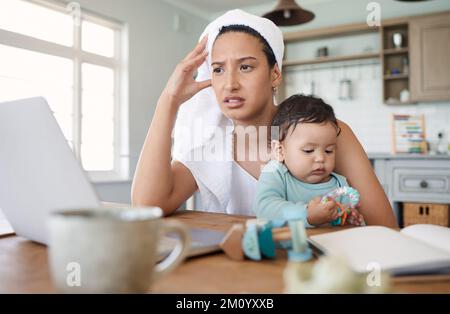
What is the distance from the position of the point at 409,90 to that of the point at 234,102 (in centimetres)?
341

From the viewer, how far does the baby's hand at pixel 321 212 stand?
2.73 ft

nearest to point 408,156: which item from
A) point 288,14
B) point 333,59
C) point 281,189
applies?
point 333,59

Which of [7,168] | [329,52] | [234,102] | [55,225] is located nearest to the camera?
[55,225]

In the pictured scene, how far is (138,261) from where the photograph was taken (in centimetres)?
36

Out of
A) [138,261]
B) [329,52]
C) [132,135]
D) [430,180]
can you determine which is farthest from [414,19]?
[138,261]

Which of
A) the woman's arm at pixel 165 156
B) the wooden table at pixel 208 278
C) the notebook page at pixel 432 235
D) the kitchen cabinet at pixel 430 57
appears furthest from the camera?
the kitchen cabinet at pixel 430 57

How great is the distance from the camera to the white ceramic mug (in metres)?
0.34

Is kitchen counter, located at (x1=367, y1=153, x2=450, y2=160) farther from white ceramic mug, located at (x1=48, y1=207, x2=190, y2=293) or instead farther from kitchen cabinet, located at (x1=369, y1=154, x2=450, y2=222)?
white ceramic mug, located at (x1=48, y1=207, x2=190, y2=293)

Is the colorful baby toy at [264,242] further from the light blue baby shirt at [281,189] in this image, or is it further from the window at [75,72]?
the window at [75,72]

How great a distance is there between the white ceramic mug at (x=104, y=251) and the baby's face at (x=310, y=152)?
2.40ft

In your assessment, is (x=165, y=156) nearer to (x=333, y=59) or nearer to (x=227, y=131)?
(x=227, y=131)

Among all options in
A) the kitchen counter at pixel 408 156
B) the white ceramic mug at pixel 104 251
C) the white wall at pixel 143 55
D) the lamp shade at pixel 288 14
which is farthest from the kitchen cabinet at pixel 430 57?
the white ceramic mug at pixel 104 251

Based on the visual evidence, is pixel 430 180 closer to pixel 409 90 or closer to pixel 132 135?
→ pixel 409 90

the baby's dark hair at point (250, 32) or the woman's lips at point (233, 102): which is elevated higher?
the baby's dark hair at point (250, 32)
